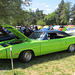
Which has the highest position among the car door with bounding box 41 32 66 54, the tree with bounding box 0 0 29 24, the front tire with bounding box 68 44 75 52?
the tree with bounding box 0 0 29 24

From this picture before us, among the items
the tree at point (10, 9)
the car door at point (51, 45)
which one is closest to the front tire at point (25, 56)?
the car door at point (51, 45)

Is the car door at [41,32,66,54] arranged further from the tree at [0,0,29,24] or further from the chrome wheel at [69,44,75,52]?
the tree at [0,0,29,24]

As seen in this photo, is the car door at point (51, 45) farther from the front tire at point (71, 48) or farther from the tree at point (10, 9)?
the tree at point (10, 9)

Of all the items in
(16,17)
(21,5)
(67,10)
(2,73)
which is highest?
(67,10)

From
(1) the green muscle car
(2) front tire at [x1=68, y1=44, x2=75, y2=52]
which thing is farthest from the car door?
(2) front tire at [x1=68, y1=44, x2=75, y2=52]

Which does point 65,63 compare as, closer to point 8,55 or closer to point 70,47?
point 70,47

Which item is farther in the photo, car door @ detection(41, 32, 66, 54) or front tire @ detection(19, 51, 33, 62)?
car door @ detection(41, 32, 66, 54)

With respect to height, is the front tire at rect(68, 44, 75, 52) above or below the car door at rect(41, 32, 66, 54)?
below

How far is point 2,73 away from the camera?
2.95m

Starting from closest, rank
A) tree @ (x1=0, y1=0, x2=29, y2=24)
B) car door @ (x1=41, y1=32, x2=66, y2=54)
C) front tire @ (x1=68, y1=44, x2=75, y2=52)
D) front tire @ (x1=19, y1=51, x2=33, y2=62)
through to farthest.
Result: front tire @ (x1=19, y1=51, x2=33, y2=62)
car door @ (x1=41, y1=32, x2=66, y2=54)
front tire @ (x1=68, y1=44, x2=75, y2=52)
tree @ (x1=0, y1=0, x2=29, y2=24)

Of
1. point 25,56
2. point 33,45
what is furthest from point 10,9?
point 25,56

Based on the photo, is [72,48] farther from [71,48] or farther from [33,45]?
[33,45]

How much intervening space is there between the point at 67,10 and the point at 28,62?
44954mm

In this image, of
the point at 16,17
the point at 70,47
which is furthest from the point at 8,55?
the point at 16,17
